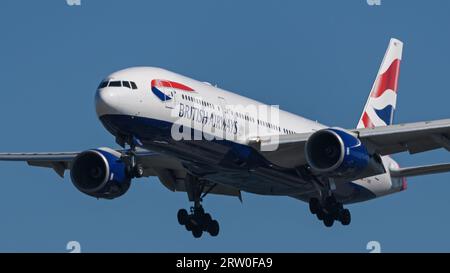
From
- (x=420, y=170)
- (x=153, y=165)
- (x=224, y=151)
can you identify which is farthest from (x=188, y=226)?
(x=420, y=170)

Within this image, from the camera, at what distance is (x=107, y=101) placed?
131 feet

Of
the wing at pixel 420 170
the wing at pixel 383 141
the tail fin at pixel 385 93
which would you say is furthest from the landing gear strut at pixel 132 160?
the tail fin at pixel 385 93

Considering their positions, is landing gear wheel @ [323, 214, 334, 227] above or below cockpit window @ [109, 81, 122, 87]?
below

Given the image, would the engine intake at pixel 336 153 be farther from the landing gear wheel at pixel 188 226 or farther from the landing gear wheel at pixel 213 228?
the landing gear wheel at pixel 188 226

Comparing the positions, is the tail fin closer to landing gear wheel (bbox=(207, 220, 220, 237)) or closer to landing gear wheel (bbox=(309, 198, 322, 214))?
landing gear wheel (bbox=(309, 198, 322, 214))

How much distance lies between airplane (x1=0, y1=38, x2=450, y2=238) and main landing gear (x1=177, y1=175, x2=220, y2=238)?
45 mm

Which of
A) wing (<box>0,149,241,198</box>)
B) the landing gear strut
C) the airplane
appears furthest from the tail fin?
the landing gear strut

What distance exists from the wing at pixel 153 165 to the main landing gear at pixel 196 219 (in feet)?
2.16

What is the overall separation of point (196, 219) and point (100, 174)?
470 centimetres

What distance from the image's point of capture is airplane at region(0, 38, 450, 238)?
4091cm

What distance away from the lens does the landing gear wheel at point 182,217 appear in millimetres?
48500

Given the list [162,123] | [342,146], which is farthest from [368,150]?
[162,123]
